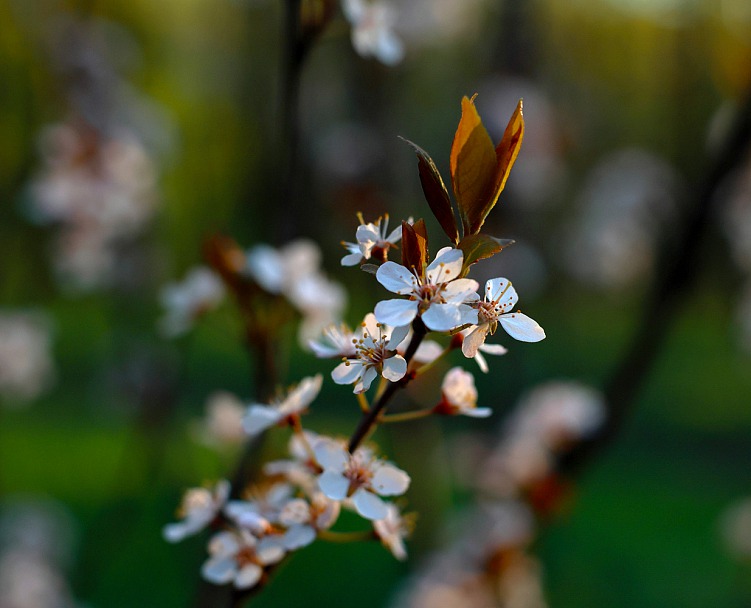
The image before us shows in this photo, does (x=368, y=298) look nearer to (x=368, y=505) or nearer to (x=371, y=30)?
(x=371, y=30)


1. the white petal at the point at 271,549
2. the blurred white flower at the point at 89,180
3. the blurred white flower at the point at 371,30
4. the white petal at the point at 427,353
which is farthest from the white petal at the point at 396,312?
the blurred white flower at the point at 89,180

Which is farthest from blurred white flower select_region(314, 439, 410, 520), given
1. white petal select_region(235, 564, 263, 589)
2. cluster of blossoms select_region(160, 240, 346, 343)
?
cluster of blossoms select_region(160, 240, 346, 343)

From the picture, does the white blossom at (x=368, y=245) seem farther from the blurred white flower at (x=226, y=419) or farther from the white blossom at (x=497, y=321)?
the blurred white flower at (x=226, y=419)

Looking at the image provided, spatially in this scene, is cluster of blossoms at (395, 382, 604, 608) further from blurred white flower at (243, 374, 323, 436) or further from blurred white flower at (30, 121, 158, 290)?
blurred white flower at (30, 121, 158, 290)

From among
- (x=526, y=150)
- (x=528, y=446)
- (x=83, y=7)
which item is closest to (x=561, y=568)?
(x=528, y=446)

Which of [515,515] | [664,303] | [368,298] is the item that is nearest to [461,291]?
[664,303]

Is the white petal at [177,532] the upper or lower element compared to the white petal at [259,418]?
lower
